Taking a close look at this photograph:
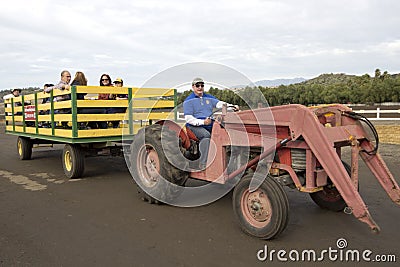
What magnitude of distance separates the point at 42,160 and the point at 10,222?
17.0 feet

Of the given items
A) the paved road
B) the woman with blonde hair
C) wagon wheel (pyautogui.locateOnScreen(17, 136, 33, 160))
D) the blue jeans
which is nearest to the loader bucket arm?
the paved road

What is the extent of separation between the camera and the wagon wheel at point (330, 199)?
4676mm

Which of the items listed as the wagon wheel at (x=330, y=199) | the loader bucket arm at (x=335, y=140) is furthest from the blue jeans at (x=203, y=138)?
the wagon wheel at (x=330, y=199)

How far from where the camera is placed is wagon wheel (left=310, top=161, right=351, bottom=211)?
15.3 ft

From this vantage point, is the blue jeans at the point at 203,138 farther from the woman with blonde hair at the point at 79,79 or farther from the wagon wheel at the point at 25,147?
the wagon wheel at the point at 25,147

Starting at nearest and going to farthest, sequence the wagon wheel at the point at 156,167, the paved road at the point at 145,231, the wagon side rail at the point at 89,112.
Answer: the paved road at the point at 145,231 < the wagon wheel at the point at 156,167 < the wagon side rail at the point at 89,112

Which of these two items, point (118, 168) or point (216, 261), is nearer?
point (216, 261)

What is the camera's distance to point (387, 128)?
15.0m

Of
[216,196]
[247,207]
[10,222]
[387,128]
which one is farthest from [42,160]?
[387,128]

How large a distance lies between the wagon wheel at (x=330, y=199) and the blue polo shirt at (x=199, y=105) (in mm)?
1880

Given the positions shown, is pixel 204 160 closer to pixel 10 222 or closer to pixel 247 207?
pixel 247 207

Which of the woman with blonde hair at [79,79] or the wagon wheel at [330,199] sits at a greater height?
the woman with blonde hair at [79,79]

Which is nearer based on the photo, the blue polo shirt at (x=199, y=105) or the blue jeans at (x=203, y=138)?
the blue jeans at (x=203, y=138)

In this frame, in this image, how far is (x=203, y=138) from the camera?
493 cm
